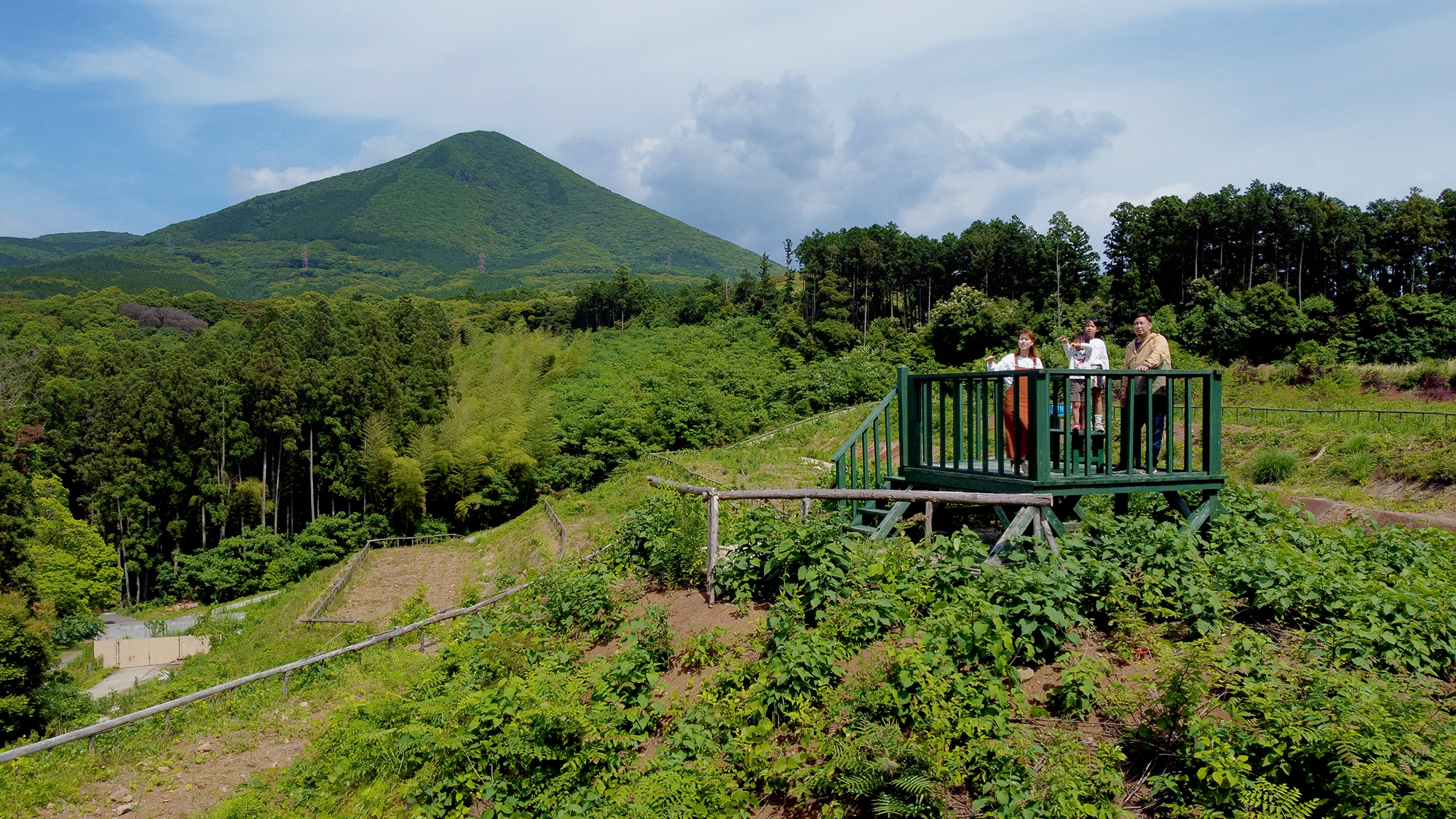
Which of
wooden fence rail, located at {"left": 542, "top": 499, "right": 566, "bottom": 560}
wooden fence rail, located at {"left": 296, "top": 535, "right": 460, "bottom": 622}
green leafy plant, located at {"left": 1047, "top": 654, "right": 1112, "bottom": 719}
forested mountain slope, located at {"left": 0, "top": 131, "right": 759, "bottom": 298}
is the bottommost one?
wooden fence rail, located at {"left": 296, "top": 535, "right": 460, "bottom": 622}

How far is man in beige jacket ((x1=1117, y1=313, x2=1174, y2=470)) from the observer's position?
6.51 metres

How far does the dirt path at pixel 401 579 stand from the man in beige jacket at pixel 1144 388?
15590 millimetres

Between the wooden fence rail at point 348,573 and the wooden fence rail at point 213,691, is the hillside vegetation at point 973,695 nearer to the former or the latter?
the wooden fence rail at point 213,691

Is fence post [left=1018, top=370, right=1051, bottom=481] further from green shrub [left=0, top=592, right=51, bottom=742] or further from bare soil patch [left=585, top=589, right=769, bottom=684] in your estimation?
green shrub [left=0, top=592, right=51, bottom=742]

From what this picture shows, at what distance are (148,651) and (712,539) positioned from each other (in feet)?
92.2

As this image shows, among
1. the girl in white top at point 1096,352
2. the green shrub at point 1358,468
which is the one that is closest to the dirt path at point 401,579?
the girl in white top at point 1096,352

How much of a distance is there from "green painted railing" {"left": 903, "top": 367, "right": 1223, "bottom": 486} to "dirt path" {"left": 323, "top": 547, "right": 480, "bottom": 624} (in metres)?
14.4

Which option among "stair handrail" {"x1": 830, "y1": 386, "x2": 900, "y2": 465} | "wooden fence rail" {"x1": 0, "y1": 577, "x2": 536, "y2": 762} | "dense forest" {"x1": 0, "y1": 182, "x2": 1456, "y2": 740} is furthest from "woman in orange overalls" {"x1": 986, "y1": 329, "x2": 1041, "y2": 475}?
"dense forest" {"x1": 0, "y1": 182, "x2": 1456, "y2": 740}

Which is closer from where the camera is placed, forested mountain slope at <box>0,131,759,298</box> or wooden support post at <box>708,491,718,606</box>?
wooden support post at <box>708,491,718,606</box>

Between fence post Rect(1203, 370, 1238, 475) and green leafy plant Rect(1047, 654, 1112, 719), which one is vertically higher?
fence post Rect(1203, 370, 1238, 475)

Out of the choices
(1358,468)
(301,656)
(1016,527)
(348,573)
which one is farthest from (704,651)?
(348,573)

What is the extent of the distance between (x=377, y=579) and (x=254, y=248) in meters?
159

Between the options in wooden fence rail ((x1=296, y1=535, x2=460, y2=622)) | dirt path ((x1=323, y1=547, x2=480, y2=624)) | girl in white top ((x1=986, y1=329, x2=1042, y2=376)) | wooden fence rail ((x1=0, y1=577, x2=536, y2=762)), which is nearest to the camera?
girl in white top ((x1=986, y1=329, x2=1042, y2=376))

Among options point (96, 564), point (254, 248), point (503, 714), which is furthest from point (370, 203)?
point (503, 714)
